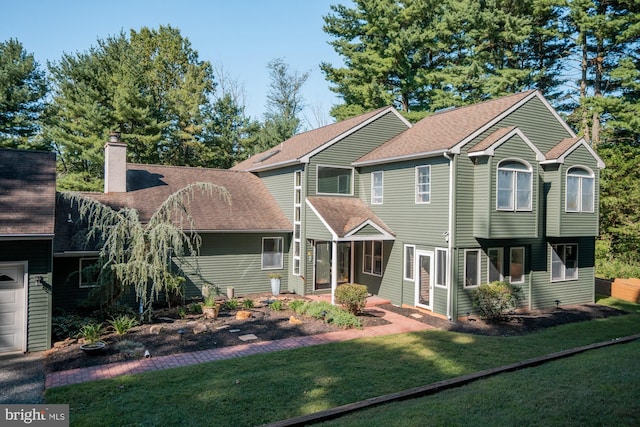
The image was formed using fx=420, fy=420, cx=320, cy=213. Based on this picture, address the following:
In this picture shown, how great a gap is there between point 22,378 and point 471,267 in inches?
490

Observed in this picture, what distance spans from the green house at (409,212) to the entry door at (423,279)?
4cm

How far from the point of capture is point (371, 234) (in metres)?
15.2

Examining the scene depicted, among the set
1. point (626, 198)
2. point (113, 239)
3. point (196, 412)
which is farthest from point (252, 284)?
point (626, 198)

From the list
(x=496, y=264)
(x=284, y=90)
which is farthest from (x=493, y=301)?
(x=284, y=90)

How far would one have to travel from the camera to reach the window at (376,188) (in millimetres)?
16781

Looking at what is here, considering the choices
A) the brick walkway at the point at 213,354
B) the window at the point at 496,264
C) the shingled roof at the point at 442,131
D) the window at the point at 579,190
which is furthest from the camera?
the window at the point at 579,190

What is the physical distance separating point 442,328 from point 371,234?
419 cm

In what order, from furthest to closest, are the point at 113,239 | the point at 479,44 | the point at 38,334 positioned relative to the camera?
1. the point at 479,44
2. the point at 113,239
3. the point at 38,334

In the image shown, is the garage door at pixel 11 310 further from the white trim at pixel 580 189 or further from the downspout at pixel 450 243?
the white trim at pixel 580 189

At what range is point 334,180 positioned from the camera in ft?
57.6

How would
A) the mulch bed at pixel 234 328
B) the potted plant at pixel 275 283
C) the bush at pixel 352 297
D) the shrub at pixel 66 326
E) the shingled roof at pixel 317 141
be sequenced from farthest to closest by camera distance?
1. the shingled roof at pixel 317 141
2. the potted plant at pixel 275 283
3. the bush at pixel 352 297
4. the shrub at pixel 66 326
5. the mulch bed at pixel 234 328

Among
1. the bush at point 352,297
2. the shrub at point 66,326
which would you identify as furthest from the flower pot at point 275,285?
the shrub at point 66,326

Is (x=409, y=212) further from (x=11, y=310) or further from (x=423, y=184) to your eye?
(x=11, y=310)

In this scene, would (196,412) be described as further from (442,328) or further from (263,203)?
→ (263,203)
